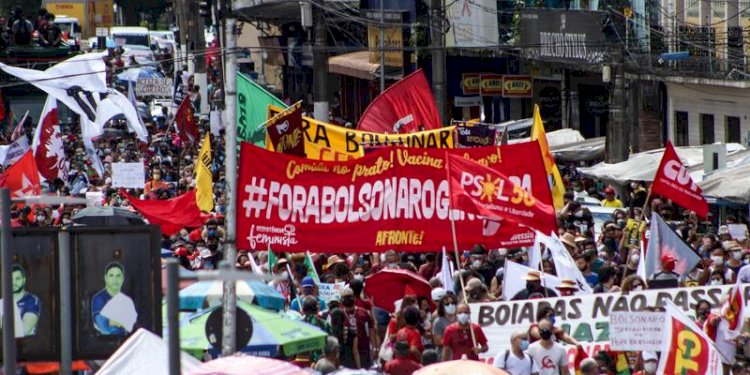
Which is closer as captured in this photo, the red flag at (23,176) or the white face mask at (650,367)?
the white face mask at (650,367)

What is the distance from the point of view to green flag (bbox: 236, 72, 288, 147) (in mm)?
18141

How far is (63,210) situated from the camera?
2347cm

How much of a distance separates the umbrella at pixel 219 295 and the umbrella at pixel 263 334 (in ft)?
0.68

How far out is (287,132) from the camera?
1830 centimetres

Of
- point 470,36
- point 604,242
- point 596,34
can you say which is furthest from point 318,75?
point 604,242

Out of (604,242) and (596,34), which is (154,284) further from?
(596,34)

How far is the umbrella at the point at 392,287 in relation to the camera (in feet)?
52.3

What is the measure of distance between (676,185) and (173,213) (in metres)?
6.72

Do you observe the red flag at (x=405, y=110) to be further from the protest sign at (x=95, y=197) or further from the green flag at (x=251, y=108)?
the protest sign at (x=95, y=197)

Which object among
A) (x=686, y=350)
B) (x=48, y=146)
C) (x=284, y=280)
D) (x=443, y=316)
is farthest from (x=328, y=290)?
(x=48, y=146)

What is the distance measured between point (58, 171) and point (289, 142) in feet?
29.4

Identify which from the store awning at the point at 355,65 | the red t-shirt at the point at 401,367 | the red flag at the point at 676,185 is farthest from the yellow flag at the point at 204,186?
the store awning at the point at 355,65

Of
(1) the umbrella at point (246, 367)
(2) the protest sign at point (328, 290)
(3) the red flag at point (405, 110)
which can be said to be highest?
(3) the red flag at point (405, 110)

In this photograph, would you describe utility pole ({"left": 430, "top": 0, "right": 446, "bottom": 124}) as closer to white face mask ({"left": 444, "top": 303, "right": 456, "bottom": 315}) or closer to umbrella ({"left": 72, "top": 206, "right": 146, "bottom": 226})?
umbrella ({"left": 72, "top": 206, "right": 146, "bottom": 226})
